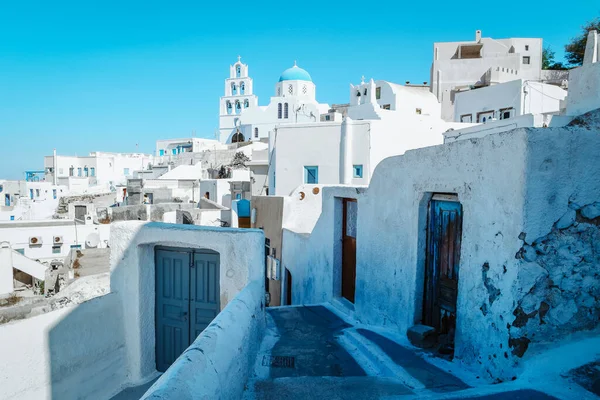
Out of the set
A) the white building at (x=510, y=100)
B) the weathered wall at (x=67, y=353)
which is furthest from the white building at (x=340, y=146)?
the weathered wall at (x=67, y=353)

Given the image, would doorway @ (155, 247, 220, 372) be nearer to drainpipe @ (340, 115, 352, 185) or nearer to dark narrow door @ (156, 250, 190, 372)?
dark narrow door @ (156, 250, 190, 372)

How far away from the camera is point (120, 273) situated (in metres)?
6.36

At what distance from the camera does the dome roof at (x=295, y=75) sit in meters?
54.6

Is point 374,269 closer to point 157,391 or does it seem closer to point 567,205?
point 567,205

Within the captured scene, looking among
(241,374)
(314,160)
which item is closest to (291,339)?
(241,374)

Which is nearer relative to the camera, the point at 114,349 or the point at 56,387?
the point at 56,387

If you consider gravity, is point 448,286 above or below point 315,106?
below

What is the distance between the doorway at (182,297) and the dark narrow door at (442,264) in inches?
121

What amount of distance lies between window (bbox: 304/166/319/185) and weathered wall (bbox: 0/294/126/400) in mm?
13367

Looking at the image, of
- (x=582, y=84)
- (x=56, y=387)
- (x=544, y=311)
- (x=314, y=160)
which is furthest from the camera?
(x=314, y=160)

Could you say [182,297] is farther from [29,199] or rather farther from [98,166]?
[98,166]

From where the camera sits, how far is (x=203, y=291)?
629 centimetres

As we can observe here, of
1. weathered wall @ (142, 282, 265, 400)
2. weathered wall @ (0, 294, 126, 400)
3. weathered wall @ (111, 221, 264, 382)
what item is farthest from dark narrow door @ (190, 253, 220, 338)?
Answer: weathered wall @ (142, 282, 265, 400)

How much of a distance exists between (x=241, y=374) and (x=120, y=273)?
3.57 m
